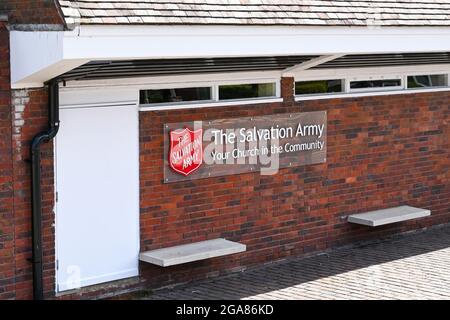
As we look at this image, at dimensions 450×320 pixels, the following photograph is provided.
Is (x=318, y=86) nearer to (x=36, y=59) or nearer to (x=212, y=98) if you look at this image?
(x=212, y=98)

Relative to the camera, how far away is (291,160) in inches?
441

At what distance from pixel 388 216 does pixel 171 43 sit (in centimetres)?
443

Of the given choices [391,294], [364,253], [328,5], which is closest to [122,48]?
[328,5]

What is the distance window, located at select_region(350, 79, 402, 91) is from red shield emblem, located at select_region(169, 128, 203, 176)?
2.52m

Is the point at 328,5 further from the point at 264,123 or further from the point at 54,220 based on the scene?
the point at 54,220

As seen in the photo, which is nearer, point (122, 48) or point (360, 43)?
point (122, 48)

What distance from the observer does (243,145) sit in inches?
419

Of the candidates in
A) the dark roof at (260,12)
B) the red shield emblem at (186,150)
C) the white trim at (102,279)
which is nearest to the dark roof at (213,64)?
the dark roof at (260,12)

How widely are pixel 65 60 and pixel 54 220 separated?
1773 millimetres

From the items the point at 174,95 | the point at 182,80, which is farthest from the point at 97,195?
the point at 182,80

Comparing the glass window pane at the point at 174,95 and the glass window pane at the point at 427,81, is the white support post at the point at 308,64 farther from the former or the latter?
the glass window pane at the point at 427,81

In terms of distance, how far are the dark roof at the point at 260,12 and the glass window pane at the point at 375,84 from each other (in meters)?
1.11

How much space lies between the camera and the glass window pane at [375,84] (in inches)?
471

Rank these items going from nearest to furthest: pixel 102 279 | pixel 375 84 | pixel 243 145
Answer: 1. pixel 102 279
2. pixel 243 145
3. pixel 375 84
